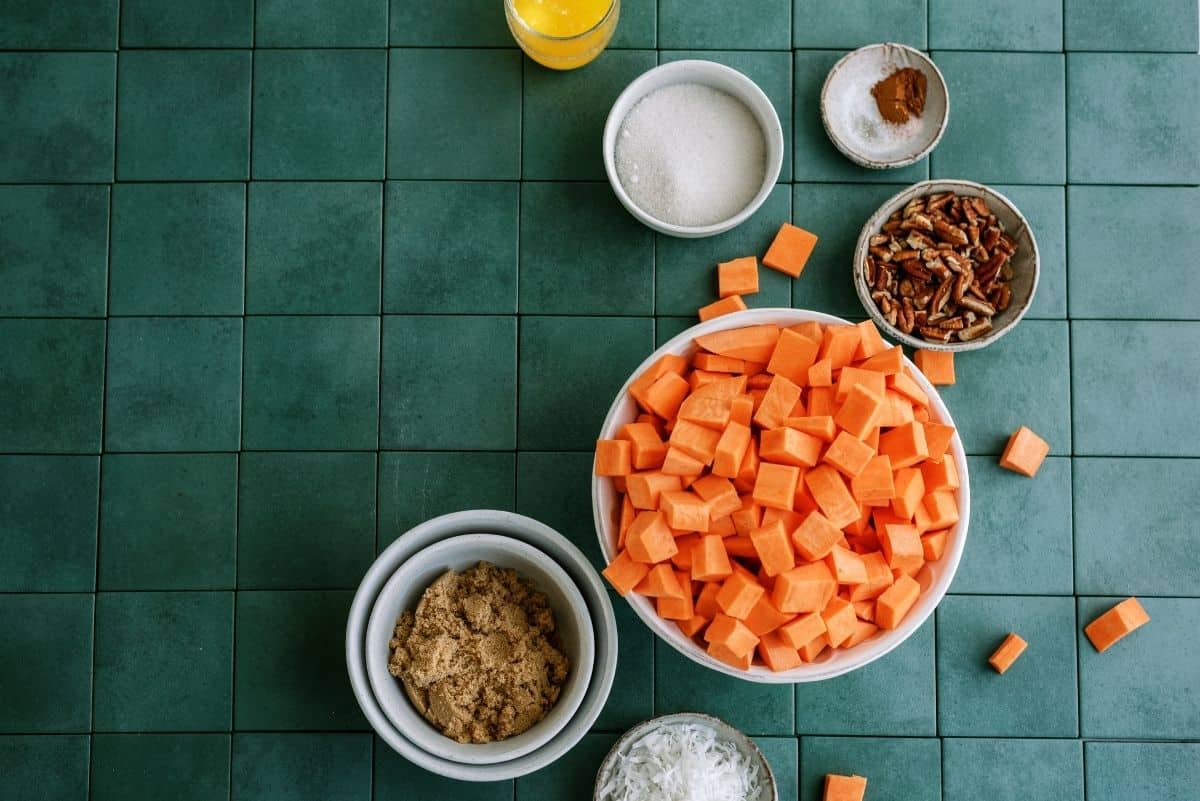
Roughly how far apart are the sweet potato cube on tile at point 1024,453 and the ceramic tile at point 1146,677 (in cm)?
25

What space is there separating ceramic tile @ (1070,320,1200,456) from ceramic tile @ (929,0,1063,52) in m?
0.52

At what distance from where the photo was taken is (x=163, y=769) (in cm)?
162

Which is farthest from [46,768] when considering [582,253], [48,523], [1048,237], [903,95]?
[1048,237]

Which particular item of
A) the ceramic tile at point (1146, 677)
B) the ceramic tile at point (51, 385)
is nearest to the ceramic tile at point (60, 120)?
the ceramic tile at point (51, 385)

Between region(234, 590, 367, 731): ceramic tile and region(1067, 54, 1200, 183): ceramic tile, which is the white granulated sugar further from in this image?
region(234, 590, 367, 731): ceramic tile

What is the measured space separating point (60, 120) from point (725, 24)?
121 centimetres

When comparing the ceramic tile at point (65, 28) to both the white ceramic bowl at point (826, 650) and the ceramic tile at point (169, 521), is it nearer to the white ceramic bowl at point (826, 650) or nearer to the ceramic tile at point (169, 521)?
the ceramic tile at point (169, 521)

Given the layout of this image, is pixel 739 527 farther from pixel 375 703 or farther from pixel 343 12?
pixel 343 12

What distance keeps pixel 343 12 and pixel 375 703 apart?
1198 millimetres

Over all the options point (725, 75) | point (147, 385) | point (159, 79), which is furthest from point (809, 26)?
point (147, 385)

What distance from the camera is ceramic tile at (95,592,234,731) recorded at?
1627mm

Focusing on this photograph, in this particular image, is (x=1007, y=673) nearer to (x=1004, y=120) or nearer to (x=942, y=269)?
(x=942, y=269)

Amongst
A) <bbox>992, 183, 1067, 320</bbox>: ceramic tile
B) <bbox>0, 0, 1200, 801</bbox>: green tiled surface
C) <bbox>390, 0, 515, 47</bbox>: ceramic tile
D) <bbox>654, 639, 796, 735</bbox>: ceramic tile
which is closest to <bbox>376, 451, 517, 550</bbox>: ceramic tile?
<bbox>0, 0, 1200, 801</bbox>: green tiled surface

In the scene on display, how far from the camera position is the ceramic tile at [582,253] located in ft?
5.39
